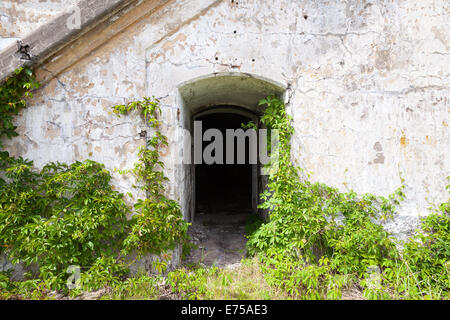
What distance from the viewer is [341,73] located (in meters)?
3.31

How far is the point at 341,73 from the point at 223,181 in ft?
24.9

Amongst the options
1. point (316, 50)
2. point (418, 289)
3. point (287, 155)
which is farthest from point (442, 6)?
point (418, 289)

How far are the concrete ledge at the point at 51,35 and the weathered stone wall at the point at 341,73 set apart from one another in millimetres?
547

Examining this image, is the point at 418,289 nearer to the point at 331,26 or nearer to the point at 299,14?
the point at 331,26

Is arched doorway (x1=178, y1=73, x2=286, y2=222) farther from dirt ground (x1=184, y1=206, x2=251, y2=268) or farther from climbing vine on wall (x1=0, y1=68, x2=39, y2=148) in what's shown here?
climbing vine on wall (x1=0, y1=68, x2=39, y2=148)

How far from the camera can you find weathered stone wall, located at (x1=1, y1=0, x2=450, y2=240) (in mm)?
3248

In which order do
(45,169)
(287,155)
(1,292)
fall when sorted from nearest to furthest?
(1,292) → (45,169) → (287,155)

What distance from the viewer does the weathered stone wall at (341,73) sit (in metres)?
3.25

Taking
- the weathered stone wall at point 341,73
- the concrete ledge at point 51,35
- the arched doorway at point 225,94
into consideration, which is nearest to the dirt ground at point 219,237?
the arched doorway at point 225,94

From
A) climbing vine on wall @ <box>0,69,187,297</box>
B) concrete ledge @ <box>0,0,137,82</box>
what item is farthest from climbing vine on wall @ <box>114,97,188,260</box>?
concrete ledge @ <box>0,0,137,82</box>

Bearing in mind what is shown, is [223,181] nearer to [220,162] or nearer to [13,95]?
[220,162]

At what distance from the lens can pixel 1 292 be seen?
272 centimetres

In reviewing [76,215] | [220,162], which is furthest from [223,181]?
[76,215]

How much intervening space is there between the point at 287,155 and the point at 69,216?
257 cm
